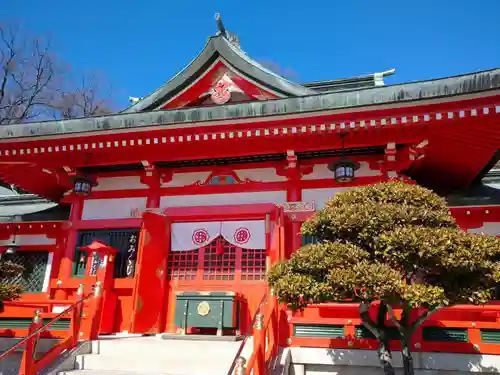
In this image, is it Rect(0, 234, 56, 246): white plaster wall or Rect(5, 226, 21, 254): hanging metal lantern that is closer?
Rect(5, 226, 21, 254): hanging metal lantern

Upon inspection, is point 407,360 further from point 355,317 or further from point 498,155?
point 498,155

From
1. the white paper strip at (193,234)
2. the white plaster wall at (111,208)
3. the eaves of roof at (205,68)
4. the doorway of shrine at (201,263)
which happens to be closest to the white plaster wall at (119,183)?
the white plaster wall at (111,208)

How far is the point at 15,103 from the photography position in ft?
83.4

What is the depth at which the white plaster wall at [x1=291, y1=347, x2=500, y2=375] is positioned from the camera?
630 cm

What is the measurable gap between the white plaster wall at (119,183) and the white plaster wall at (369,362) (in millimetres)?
5343

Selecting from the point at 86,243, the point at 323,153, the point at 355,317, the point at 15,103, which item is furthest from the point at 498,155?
the point at 15,103

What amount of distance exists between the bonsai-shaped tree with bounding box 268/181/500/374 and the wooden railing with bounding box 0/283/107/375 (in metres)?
3.76

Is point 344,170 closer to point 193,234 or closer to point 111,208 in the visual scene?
point 193,234

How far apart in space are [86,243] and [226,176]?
3.58m

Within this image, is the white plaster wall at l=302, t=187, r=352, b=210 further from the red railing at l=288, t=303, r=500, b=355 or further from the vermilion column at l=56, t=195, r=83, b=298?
the vermilion column at l=56, t=195, r=83, b=298

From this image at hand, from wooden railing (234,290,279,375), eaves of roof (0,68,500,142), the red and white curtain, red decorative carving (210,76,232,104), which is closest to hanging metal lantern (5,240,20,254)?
eaves of roof (0,68,500,142)

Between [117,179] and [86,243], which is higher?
[117,179]

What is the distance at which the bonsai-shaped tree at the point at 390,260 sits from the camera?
16.0 feet

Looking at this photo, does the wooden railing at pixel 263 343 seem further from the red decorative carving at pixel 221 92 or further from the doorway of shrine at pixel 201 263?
the red decorative carving at pixel 221 92
